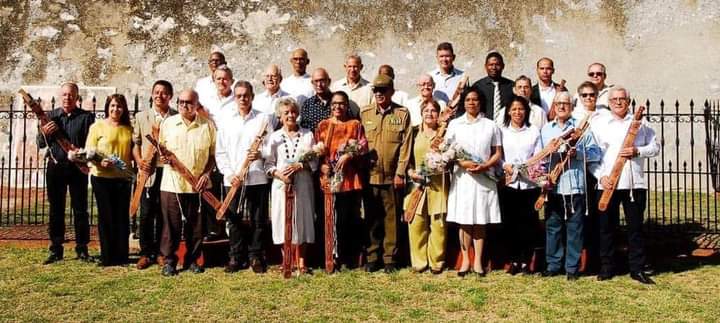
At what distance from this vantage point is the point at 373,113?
6191 mm

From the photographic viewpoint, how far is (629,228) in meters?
5.79

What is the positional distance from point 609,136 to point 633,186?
0.49 meters

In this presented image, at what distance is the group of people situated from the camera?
5.81 meters

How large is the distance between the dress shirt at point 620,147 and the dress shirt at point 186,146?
3597 millimetres

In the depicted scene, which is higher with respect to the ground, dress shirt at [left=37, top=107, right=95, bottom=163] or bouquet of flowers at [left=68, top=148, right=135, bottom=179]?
dress shirt at [left=37, top=107, right=95, bottom=163]

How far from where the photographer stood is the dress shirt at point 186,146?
6031 millimetres

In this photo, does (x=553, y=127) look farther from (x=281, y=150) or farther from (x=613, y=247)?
(x=281, y=150)

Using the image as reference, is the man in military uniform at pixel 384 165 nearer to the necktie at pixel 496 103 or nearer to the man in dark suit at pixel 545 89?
the necktie at pixel 496 103

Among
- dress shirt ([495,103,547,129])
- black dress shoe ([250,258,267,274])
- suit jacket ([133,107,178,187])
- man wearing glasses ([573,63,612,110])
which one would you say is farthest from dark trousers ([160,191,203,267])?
man wearing glasses ([573,63,612,110])

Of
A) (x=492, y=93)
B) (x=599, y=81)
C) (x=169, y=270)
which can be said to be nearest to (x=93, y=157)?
(x=169, y=270)

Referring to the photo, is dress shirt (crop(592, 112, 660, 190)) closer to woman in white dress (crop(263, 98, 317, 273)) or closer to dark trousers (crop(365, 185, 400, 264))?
dark trousers (crop(365, 185, 400, 264))

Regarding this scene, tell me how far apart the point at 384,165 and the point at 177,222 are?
80.1 inches

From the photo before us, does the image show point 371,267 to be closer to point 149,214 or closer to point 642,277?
point 149,214

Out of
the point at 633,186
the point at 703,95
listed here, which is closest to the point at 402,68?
the point at 703,95
